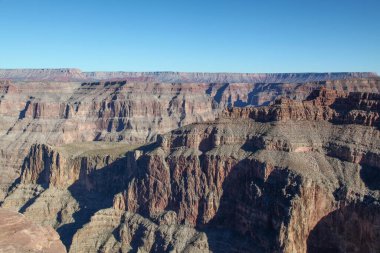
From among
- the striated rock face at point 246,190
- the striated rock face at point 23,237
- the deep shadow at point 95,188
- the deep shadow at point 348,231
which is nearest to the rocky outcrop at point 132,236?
the striated rock face at point 246,190

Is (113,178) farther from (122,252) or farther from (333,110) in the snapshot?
(333,110)

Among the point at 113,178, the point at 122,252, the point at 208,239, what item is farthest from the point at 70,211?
the point at 208,239

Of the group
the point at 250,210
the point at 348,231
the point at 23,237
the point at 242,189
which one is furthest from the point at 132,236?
the point at 348,231

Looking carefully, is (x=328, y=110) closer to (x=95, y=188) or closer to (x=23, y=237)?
(x=95, y=188)

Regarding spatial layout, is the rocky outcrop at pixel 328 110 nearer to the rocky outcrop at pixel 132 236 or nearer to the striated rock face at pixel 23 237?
the rocky outcrop at pixel 132 236

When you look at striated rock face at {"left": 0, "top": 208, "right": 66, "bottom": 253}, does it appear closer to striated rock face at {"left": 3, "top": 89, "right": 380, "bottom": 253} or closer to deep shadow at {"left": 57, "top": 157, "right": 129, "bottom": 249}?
striated rock face at {"left": 3, "top": 89, "right": 380, "bottom": 253}

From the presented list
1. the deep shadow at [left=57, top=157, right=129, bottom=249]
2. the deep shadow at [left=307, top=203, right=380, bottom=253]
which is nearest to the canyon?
the deep shadow at [left=307, top=203, right=380, bottom=253]
